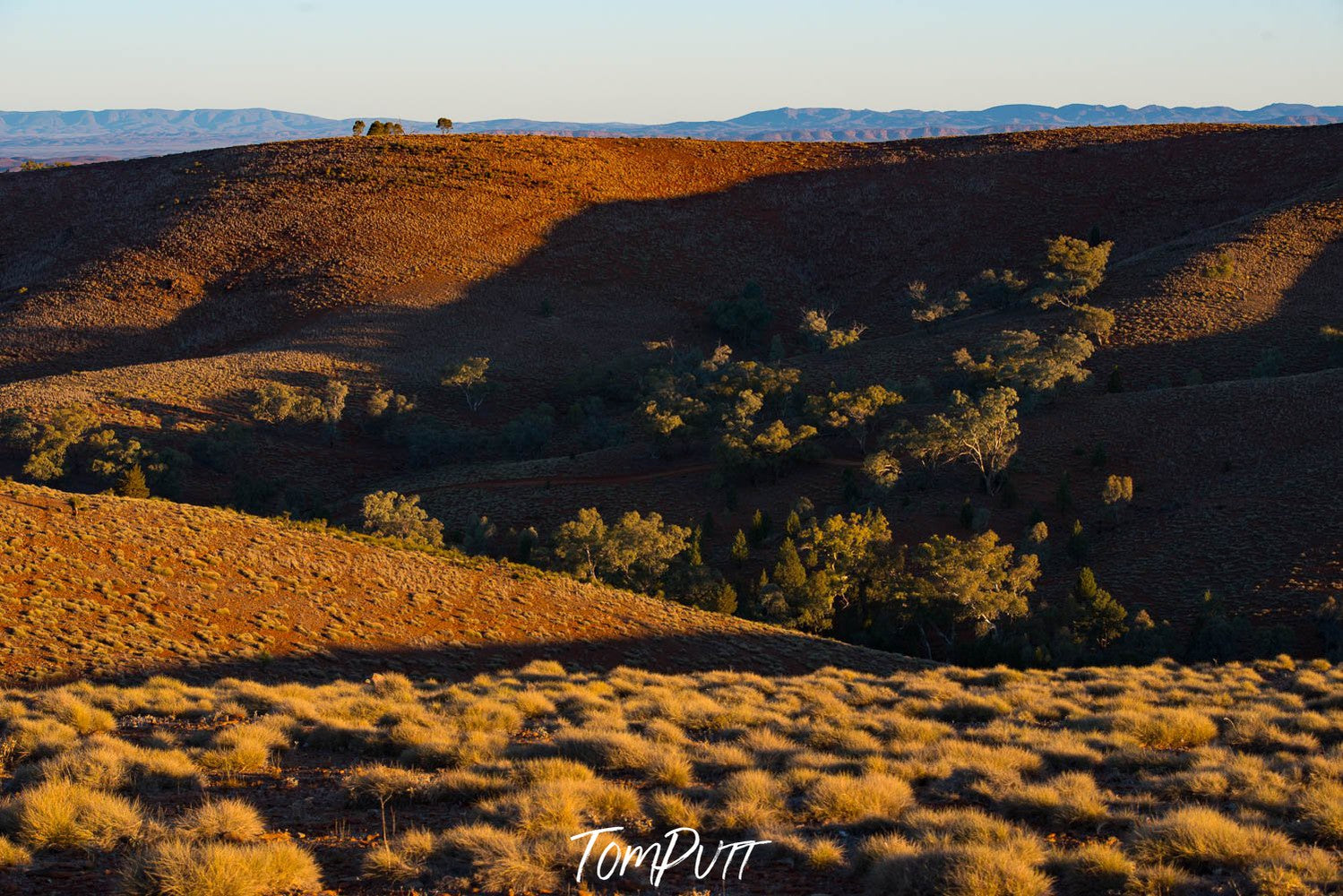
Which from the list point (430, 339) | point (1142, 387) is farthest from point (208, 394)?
point (1142, 387)

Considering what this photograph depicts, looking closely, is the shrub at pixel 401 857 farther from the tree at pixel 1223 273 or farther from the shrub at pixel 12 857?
the tree at pixel 1223 273

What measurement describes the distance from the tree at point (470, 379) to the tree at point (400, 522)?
24.8 m

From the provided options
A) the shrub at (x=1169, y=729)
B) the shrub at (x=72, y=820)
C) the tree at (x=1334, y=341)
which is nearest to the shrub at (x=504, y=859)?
the shrub at (x=72, y=820)

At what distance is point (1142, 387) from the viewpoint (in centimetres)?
5422

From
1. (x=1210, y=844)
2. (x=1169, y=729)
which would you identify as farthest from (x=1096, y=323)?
(x=1210, y=844)

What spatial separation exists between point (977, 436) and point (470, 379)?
113 ft

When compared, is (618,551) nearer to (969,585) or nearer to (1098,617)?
(969,585)

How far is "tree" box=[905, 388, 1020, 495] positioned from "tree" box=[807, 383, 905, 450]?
4.62 meters

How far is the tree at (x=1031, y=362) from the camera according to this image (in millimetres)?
51438

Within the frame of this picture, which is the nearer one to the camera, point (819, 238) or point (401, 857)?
point (401, 857)

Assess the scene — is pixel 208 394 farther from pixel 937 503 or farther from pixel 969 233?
pixel 969 233

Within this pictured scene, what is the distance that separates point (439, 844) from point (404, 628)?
17533 millimetres

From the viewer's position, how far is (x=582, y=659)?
86.2ft

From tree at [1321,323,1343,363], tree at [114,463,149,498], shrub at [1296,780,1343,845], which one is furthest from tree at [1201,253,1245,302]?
shrub at [1296,780,1343,845]
